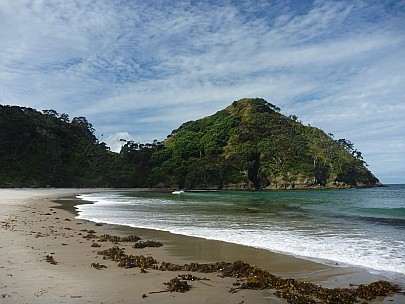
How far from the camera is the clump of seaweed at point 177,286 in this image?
6102 mm

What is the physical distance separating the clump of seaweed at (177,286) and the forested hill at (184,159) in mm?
86695

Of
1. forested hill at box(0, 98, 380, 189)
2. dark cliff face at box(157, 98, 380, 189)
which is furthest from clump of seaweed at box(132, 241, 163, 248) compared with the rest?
dark cliff face at box(157, 98, 380, 189)

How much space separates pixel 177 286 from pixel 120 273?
1684 mm

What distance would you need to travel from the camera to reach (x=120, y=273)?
7.23m

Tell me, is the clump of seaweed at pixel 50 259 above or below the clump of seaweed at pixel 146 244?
above

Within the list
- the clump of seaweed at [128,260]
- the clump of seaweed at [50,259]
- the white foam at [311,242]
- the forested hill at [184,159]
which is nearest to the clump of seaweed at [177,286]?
the clump of seaweed at [128,260]

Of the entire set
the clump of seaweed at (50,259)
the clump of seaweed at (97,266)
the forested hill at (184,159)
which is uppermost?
the forested hill at (184,159)

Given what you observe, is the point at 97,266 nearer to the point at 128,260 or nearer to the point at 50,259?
the point at 128,260

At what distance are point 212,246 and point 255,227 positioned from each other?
4876 millimetres

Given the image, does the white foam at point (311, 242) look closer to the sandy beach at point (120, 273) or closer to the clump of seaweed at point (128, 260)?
the sandy beach at point (120, 273)

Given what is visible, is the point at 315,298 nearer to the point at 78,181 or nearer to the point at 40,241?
the point at 40,241

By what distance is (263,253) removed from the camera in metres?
9.74

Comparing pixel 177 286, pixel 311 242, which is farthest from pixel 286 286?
pixel 311 242

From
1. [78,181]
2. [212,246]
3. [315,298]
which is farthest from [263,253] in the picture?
[78,181]
